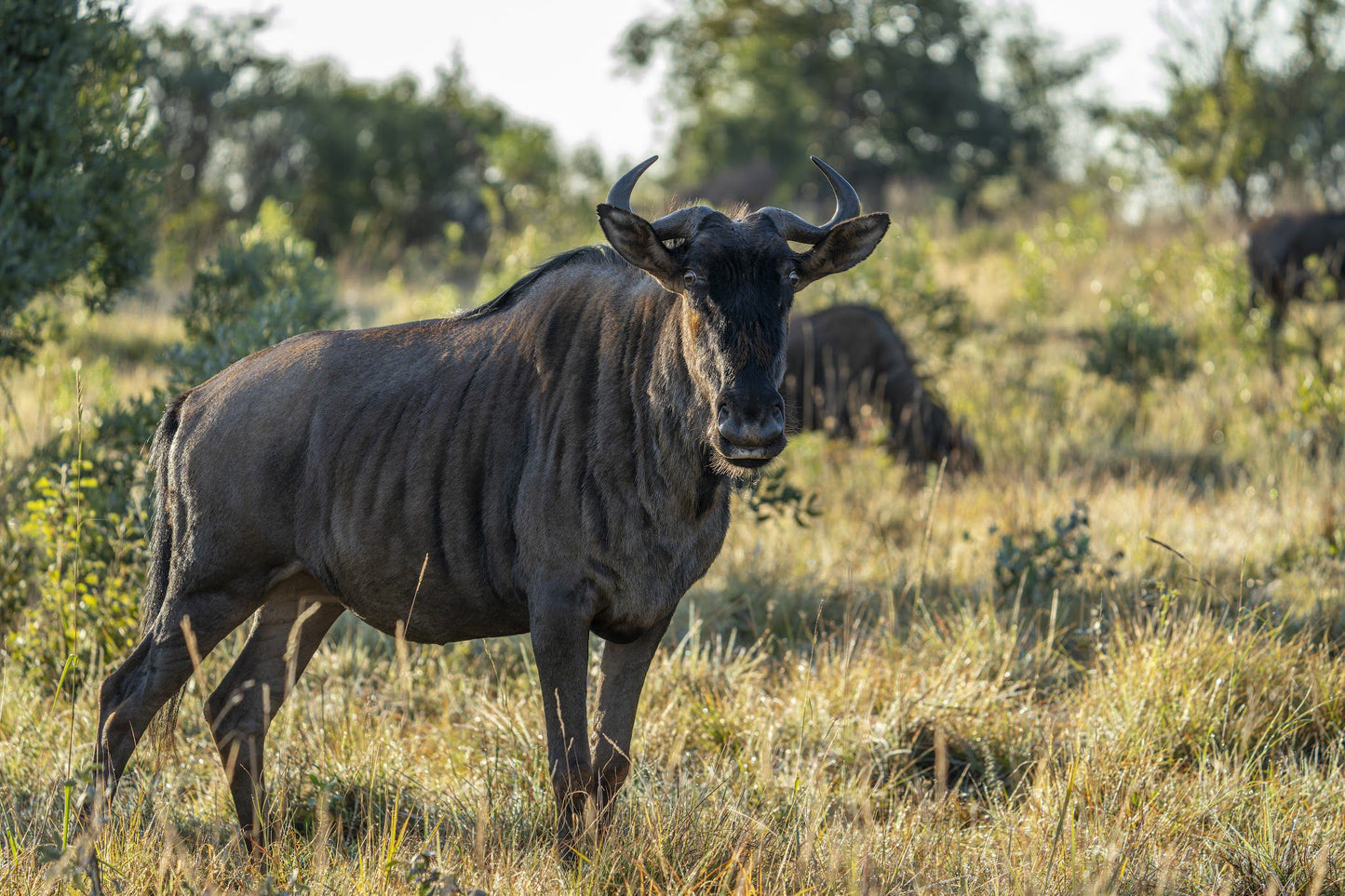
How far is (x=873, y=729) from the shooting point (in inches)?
193

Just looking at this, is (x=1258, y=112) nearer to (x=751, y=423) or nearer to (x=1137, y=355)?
(x=1137, y=355)

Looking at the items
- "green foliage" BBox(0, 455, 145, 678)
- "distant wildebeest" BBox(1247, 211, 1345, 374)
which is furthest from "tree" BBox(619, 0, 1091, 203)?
"green foliage" BBox(0, 455, 145, 678)

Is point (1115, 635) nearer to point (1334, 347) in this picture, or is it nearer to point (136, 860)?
point (136, 860)

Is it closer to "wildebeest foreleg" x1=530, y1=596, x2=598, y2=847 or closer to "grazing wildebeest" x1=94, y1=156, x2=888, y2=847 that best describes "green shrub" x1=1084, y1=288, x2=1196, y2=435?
"grazing wildebeest" x1=94, y1=156, x2=888, y2=847

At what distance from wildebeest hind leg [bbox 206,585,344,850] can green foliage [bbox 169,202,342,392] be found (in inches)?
85.2

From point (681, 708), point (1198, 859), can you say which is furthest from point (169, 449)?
point (1198, 859)

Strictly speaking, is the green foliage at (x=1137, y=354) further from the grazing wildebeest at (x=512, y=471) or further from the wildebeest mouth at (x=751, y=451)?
the wildebeest mouth at (x=751, y=451)

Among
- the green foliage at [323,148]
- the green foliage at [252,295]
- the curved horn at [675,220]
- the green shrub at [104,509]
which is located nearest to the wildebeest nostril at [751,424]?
the curved horn at [675,220]

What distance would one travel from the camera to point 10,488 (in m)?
6.42

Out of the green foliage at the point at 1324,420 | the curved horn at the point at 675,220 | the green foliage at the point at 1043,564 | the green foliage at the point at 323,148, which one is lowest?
the green foliage at the point at 1043,564

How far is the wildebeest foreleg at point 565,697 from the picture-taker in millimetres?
3678

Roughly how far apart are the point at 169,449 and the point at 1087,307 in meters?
13.7

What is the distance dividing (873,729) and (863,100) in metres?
28.7

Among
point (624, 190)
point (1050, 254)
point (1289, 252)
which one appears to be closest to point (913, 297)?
point (1289, 252)
